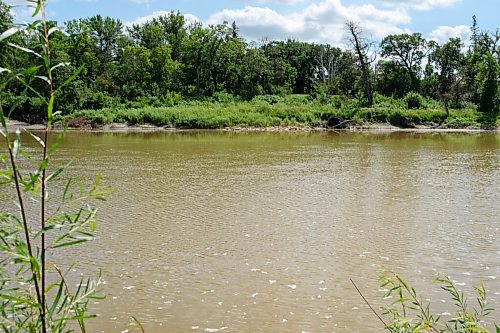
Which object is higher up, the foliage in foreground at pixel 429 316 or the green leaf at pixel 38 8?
the green leaf at pixel 38 8

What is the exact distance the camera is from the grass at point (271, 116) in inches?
1527

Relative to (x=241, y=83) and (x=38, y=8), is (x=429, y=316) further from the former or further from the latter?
(x=241, y=83)

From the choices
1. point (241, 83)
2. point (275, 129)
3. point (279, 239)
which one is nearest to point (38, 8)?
point (279, 239)

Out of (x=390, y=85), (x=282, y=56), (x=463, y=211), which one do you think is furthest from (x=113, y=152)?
(x=282, y=56)

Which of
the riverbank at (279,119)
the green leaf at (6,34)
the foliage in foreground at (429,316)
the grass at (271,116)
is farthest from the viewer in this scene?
the grass at (271,116)

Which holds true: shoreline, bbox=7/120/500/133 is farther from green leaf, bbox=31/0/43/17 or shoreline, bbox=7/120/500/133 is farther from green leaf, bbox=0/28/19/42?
green leaf, bbox=0/28/19/42

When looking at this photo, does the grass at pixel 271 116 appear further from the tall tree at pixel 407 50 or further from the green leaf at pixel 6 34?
the green leaf at pixel 6 34

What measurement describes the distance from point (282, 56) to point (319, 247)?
57960 mm

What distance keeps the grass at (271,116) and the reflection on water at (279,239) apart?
20259 mm

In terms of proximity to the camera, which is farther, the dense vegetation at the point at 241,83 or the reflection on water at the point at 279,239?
the dense vegetation at the point at 241,83

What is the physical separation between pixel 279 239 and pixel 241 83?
4449 centimetres

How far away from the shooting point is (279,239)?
896 cm

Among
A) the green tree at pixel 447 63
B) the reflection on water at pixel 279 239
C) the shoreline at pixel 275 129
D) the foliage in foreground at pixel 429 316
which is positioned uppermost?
the green tree at pixel 447 63

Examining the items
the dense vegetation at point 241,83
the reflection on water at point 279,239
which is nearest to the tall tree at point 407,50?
the dense vegetation at point 241,83
